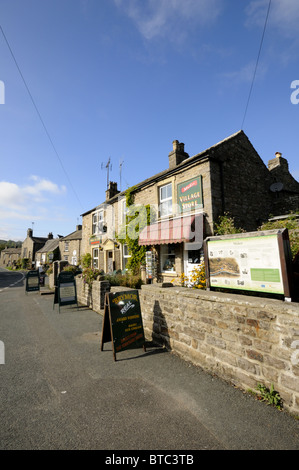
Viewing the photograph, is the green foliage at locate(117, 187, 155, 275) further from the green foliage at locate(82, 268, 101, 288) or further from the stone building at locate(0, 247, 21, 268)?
the stone building at locate(0, 247, 21, 268)

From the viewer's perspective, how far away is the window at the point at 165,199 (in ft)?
39.6

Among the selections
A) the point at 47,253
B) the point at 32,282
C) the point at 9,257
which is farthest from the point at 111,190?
the point at 9,257

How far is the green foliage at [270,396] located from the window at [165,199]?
30.8ft

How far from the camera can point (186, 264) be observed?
1049cm

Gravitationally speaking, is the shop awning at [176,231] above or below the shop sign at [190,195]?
below

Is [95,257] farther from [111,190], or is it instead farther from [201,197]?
[201,197]

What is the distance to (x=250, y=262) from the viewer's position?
154 inches

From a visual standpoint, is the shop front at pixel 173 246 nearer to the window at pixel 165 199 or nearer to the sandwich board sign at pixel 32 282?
the window at pixel 165 199

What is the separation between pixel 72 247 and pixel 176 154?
1193 inches

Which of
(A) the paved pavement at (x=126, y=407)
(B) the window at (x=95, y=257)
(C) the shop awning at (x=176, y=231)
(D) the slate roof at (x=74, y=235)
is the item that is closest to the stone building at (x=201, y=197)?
(C) the shop awning at (x=176, y=231)

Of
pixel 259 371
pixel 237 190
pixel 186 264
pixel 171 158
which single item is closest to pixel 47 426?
pixel 259 371

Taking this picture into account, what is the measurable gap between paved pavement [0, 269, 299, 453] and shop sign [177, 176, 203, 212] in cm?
684
